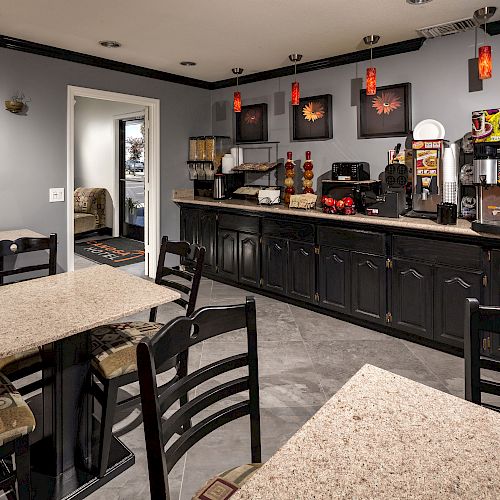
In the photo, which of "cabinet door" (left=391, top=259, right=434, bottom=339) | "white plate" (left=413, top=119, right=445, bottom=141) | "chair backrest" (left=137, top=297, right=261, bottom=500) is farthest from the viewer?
"white plate" (left=413, top=119, right=445, bottom=141)

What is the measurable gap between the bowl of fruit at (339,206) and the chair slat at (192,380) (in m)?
2.78

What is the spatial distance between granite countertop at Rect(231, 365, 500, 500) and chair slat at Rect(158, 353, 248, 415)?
352 mm

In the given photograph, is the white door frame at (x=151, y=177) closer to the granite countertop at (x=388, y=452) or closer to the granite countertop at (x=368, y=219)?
the granite countertop at (x=368, y=219)

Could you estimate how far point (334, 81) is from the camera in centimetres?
464

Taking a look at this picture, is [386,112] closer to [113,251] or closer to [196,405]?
[196,405]

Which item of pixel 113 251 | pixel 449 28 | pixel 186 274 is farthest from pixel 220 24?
pixel 113 251

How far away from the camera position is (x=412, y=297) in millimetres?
3479

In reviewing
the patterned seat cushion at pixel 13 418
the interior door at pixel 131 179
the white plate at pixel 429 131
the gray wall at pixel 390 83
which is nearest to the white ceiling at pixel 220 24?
the gray wall at pixel 390 83

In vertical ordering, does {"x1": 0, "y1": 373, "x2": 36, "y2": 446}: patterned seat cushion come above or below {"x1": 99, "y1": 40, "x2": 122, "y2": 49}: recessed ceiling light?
below

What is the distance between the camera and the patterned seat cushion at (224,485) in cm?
120

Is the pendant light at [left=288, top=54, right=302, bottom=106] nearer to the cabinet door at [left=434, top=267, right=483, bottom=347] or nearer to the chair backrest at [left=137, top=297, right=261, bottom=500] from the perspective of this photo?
the cabinet door at [left=434, top=267, right=483, bottom=347]

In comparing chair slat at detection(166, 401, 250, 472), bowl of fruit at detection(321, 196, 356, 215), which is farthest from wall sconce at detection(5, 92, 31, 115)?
chair slat at detection(166, 401, 250, 472)

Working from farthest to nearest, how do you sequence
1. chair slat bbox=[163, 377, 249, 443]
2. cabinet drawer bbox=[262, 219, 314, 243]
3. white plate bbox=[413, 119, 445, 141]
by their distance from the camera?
cabinet drawer bbox=[262, 219, 314, 243] → white plate bbox=[413, 119, 445, 141] → chair slat bbox=[163, 377, 249, 443]

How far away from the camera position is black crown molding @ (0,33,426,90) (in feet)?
13.3
